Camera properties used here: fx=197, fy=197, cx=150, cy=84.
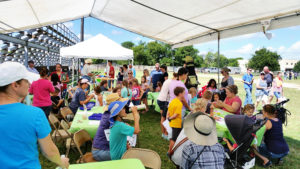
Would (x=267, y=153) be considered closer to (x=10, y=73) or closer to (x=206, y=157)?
(x=206, y=157)

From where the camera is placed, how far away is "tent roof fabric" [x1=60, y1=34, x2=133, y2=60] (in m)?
7.24

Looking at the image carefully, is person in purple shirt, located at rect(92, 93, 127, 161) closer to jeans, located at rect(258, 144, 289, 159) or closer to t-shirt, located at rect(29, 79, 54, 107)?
t-shirt, located at rect(29, 79, 54, 107)

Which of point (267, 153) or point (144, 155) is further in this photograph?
point (267, 153)

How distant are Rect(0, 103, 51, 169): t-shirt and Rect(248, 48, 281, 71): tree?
294 ft

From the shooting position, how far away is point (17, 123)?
113 cm

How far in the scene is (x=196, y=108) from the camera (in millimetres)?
3207

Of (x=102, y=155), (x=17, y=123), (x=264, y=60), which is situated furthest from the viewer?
(x=264, y=60)

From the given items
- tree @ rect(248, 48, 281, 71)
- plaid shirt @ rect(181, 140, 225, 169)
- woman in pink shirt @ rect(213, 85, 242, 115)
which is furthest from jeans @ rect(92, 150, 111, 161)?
tree @ rect(248, 48, 281, 71)

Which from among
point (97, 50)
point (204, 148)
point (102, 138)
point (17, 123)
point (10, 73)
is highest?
point (97, 50)

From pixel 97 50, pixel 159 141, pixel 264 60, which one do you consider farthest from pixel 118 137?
pixel 264 60

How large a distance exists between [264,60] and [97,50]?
85.6 meters

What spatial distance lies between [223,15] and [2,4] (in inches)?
192

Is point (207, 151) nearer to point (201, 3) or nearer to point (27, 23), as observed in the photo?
point (201, 3)

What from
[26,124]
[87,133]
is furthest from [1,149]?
[87,133]
